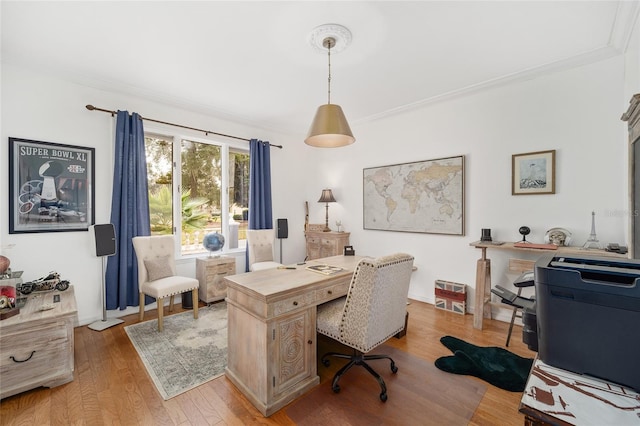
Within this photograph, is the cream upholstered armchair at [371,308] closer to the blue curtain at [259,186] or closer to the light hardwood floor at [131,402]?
the light hardwood floor at [131,402]

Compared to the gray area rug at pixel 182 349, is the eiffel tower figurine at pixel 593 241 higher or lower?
higher

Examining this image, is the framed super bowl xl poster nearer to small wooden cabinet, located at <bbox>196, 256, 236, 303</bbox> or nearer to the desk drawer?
small wooden cabinet, located at <bbox>196, 256, 236, 303</bbox>

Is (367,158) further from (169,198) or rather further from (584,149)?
(169,198)

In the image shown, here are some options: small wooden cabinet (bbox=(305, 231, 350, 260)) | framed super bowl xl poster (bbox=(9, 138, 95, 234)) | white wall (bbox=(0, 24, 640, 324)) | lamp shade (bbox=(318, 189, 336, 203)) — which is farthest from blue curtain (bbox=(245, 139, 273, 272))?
framed super bowl xl poster (bbox=(9, 138, 95, 234))

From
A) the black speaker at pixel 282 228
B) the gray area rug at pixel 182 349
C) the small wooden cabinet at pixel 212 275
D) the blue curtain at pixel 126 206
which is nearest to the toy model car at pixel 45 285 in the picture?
the blue curtain at pixel 126 206

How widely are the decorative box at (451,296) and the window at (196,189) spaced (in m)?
3.13

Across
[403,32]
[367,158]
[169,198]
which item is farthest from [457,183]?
[169,198]

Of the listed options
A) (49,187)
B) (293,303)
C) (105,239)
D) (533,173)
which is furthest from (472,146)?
(49,187)

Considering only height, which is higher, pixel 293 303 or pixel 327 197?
pixel 327 197

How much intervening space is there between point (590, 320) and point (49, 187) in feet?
14.2

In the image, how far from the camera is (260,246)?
4.38m

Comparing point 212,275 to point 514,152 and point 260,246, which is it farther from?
point 514,152

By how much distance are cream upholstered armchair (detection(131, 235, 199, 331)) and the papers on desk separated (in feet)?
5.40

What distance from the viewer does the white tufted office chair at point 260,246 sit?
427cm
